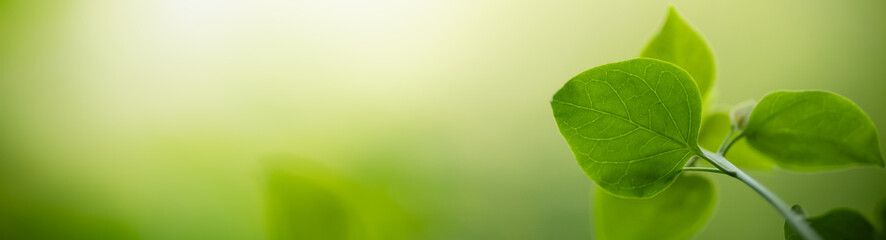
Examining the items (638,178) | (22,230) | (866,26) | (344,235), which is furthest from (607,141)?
(866,26)

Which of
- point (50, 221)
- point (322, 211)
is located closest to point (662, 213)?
point (322, 211)

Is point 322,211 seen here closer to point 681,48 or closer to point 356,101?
point 681,48

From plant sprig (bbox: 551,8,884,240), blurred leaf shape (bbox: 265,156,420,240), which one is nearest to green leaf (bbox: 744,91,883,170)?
plant sprig (bbox: 551,8,884,240)

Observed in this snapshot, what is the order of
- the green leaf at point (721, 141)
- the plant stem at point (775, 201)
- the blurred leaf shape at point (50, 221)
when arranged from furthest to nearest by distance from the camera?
the blurred leaf shape at point (50, 221), the green leaf at point (721, 141), the plant stem at point (775, 201)

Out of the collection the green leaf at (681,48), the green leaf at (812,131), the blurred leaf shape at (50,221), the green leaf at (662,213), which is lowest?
the green leaf at (662,213)

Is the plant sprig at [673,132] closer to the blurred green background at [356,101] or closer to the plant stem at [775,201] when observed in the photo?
the plant stem at [775,201]

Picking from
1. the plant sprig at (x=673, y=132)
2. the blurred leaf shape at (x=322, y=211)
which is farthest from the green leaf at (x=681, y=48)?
the blurred leaf shape at (x=322, y=211)

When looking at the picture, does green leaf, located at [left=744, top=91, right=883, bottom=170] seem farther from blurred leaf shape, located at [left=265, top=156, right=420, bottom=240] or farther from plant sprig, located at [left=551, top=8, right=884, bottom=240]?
blurred leaf shape, located at [left=265, top=156, right=420, bottom=240]
